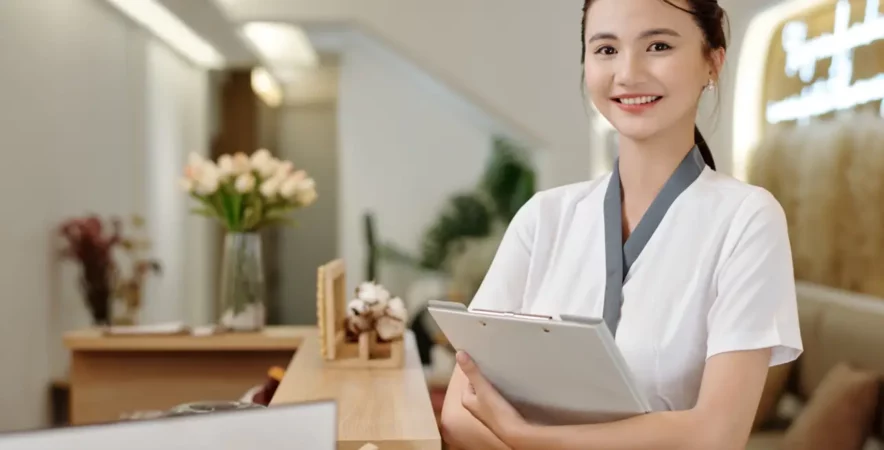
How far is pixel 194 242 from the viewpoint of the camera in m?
7.01

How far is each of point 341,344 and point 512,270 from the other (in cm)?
89

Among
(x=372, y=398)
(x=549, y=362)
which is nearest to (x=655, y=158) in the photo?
(x=549, y=362)

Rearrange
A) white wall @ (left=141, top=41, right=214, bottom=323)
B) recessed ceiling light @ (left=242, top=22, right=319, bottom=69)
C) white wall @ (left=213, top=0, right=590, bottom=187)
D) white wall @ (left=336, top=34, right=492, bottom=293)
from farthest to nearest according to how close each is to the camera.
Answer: white wall @ (left=336, top=34, right=492, bottom=293) → recessed ceiling light @ (left=242, top=22, right=319, bottom=69) → white wall @ (left=141, top=41, right=214, bottom=323) → white wall @ (left=213, top=0, right=590, bottom=187)

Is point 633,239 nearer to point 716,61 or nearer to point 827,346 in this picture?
point 716,61

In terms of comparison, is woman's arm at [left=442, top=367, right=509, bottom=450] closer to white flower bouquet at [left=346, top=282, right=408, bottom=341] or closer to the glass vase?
white flower bouquet at [left=346, top=282, right=408, bottom=341]

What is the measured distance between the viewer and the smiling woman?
1132mm

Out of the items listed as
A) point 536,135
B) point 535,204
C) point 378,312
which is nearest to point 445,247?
point 536,135

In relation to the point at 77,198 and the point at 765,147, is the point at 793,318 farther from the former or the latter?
the point at 77,198

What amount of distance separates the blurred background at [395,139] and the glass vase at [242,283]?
946 mm

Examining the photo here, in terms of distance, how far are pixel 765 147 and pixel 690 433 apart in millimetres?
2368

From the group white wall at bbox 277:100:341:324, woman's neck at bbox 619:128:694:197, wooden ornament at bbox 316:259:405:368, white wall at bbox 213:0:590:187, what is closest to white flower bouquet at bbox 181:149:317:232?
wooden ornament at bbox 316:259:405:368

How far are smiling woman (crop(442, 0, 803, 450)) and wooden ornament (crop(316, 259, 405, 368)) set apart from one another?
0.73 meters

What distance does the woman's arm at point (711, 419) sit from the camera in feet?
3.66

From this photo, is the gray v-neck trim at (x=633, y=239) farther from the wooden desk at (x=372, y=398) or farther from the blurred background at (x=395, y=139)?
the blurred background at (x=395, y=139)
